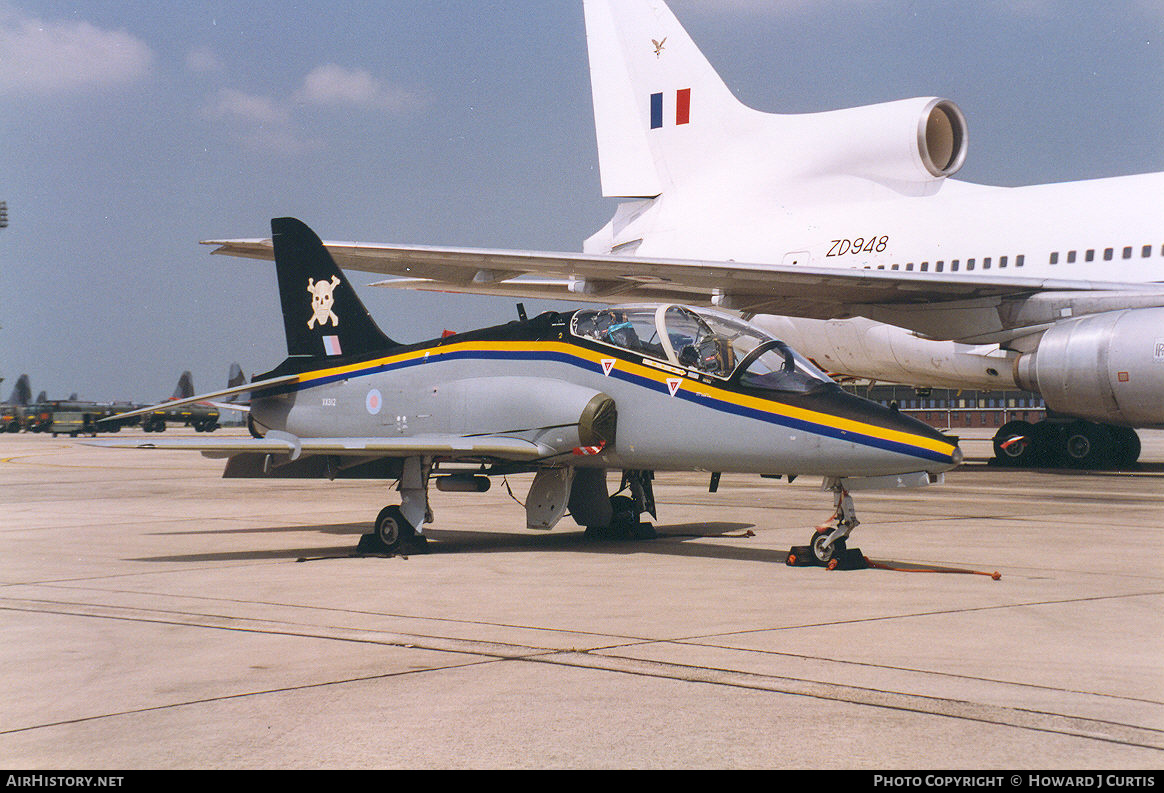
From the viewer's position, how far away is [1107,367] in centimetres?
1667

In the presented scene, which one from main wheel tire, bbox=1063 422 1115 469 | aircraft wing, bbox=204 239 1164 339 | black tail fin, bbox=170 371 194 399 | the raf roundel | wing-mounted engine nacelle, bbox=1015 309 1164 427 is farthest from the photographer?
black tail fin, bbox=170 371 194 399

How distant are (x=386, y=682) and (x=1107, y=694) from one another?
116 inches

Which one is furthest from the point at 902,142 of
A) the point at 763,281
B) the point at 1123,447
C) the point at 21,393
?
the point at 21,393

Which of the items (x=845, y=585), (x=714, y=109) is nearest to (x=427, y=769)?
(x=845, y=585)

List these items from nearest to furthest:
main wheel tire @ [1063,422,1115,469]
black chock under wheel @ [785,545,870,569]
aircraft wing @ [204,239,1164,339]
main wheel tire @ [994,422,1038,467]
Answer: black chock under wheel @ [785,545,870,569], aircraft wing @ [204,239,1164,339], main wheel tire @ [1063,422,1115,469], main wheel tire @ [994,422,1038,467]

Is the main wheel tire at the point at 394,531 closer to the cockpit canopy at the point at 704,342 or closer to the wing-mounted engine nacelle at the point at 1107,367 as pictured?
the cockpit canopy at the point at 704,342

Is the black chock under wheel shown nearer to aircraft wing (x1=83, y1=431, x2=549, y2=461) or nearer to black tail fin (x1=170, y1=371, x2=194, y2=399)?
aircraft wing (x1=83, y1=431, x2=549, y2=461)

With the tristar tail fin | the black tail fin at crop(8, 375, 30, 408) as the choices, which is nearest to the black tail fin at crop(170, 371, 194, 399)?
the black tail fin at crop(8, 375, 30, 408)

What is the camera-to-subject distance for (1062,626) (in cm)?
616

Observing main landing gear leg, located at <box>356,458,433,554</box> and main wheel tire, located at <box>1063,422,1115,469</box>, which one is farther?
main wheel tire, located at <box>1063,422,1115,469</box>

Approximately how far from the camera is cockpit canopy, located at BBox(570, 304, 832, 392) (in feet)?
29.5

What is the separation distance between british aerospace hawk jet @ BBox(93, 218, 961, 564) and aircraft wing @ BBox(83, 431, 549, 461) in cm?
2

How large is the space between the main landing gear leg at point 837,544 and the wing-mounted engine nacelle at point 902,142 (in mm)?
17317

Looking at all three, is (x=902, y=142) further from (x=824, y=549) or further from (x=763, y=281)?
(x=824, y=549)
